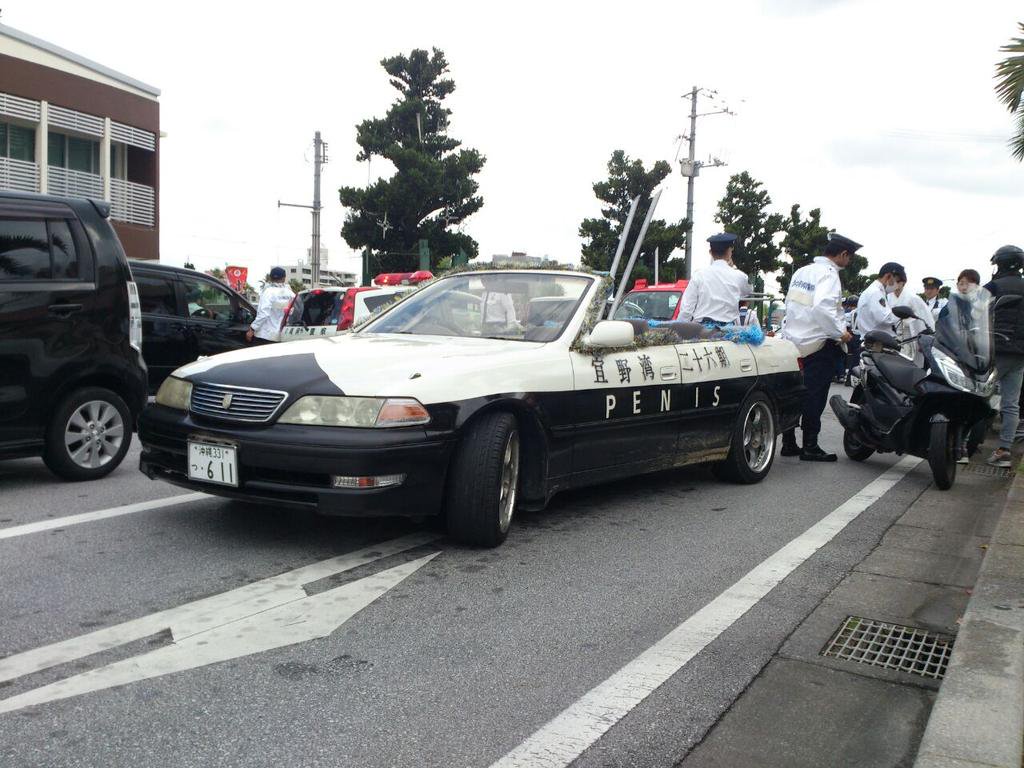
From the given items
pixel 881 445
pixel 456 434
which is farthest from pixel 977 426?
pixel 456 434

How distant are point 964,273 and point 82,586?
8.55 metres

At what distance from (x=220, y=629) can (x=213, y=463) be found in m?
1.13

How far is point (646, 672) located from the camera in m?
3.37

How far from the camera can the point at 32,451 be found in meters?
6.03

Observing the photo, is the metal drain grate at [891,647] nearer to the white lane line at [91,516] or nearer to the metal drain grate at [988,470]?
the white lane line at [91,516]

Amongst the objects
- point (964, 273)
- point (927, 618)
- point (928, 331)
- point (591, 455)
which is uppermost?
point (964, 273)

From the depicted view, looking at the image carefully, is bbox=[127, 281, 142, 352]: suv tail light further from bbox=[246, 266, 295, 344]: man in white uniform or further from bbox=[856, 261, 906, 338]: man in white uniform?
bbox=[856, 261, 906, 338]: man in white uniform

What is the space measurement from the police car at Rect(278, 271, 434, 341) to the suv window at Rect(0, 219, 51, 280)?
5.41 meters

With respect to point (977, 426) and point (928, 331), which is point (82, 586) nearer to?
point (928, 331)

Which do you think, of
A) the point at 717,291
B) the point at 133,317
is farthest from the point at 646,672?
the point at 717,291

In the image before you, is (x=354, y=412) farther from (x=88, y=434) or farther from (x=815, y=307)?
(x=815, y=307)

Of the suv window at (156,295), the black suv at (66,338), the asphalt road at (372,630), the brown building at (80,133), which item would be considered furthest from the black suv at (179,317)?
the brown building at (80,133)

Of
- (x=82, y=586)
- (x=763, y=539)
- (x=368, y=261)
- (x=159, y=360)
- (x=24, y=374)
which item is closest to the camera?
(x=82, y=586)

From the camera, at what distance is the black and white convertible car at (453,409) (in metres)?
4.41
